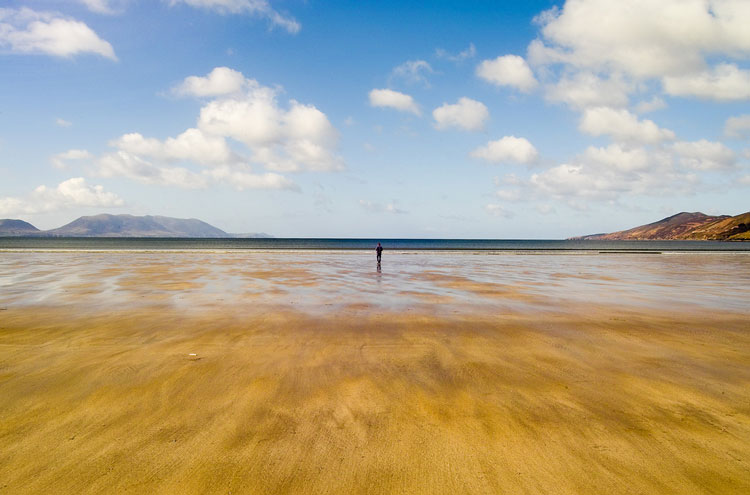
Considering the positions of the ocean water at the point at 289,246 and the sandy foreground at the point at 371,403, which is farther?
the ocean water at the point at 289,246

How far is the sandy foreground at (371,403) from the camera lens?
373cm

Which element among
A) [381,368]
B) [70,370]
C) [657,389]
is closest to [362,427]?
[381,368]

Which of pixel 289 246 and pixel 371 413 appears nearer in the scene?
pixel 371 413

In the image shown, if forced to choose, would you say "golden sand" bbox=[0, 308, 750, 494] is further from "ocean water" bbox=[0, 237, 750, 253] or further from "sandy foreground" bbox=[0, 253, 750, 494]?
"ocean water" bbox=[0, 237, 750, 253]

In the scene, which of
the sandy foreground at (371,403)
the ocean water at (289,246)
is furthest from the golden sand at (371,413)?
the ocean water at (289,246)

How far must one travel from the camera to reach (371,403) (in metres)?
5.29

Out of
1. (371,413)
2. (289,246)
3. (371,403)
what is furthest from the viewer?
(289,246)

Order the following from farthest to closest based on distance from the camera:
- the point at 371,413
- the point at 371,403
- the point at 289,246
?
the point at 289,246 < the point at 371,403 < the point at 371,413

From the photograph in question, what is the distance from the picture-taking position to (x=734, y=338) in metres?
9.09

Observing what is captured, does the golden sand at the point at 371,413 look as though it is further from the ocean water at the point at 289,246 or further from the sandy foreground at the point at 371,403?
the ocean water at the point at 289,246

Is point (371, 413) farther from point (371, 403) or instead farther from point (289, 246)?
point (289, 246)

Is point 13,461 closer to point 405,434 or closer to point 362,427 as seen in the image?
point 362,427

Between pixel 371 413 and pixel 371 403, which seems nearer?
pixel 371 413

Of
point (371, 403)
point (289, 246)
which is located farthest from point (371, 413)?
point (289, 246)
